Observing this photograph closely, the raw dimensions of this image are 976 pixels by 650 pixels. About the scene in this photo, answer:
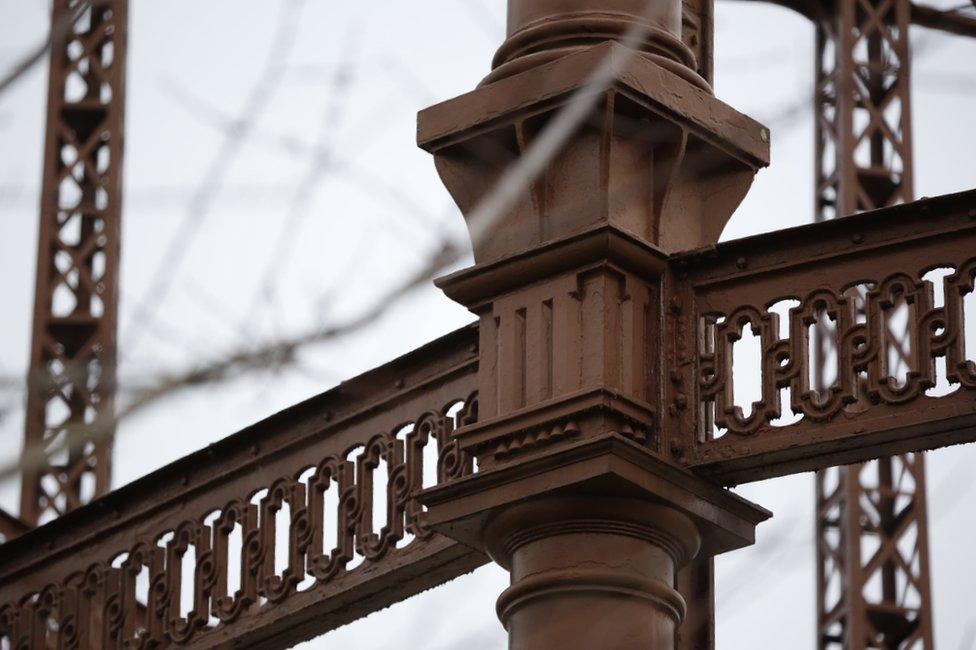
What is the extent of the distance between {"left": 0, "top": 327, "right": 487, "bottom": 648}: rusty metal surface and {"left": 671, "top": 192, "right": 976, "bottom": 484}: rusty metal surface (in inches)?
29.8

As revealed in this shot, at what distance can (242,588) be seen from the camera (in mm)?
7316

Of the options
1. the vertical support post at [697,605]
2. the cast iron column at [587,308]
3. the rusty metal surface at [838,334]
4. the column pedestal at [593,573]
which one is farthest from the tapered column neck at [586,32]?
the vertical support post at [697,605]

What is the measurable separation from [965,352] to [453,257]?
8.72ft

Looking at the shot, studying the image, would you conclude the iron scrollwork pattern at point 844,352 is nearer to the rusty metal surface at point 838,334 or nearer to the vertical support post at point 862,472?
the rusty metal surface at point 838,334

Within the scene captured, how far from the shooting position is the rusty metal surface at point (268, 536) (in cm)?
669

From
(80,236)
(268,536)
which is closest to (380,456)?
(268,536)

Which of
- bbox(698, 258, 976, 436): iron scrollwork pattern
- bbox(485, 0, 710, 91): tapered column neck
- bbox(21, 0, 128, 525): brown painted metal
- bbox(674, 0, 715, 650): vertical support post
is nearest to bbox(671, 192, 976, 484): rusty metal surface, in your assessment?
bbox(698, 258, 976, 436): iron scrollwork pattern

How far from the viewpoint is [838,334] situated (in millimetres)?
5902

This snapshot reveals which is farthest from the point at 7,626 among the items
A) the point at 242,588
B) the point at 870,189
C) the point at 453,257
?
the point at 870,189

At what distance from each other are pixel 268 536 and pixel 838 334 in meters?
2.22

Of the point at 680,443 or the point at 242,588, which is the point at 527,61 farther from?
the point at 242,588

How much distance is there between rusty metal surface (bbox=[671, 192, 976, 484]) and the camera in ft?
18.8

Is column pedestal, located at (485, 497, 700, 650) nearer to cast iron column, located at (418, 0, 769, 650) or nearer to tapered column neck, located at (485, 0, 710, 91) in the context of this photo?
cast iron column, located at (418, 0, 769, 650)

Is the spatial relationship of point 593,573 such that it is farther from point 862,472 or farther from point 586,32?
point 862,472
